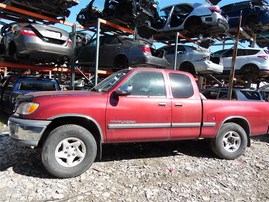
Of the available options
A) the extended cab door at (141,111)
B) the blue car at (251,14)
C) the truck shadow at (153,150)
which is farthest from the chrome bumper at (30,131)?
the blue car at (251,14)

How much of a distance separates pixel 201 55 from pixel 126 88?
755cm

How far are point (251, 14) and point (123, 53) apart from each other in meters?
7.80

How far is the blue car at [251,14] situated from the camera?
1323 cm

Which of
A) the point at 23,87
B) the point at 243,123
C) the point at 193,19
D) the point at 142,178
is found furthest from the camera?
the point at 193,19

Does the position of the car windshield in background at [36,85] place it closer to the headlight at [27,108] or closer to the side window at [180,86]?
the headlight at [27,108]

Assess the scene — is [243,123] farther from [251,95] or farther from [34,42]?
[34,42]

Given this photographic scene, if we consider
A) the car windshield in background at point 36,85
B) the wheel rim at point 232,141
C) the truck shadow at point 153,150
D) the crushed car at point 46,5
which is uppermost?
the crushed car at point 46,5

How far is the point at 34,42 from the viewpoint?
7.86 metres

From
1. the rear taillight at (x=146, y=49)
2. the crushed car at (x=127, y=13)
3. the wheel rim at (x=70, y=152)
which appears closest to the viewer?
Result: the wheel rim at (x=70, y=152)

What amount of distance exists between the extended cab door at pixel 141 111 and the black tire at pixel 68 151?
0.42m

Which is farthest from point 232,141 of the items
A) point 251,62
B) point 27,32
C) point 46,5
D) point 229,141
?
point 46,5

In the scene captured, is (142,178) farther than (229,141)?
No

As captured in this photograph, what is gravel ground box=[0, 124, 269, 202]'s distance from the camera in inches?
150

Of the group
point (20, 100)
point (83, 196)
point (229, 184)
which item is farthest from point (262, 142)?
point (20, 100)
